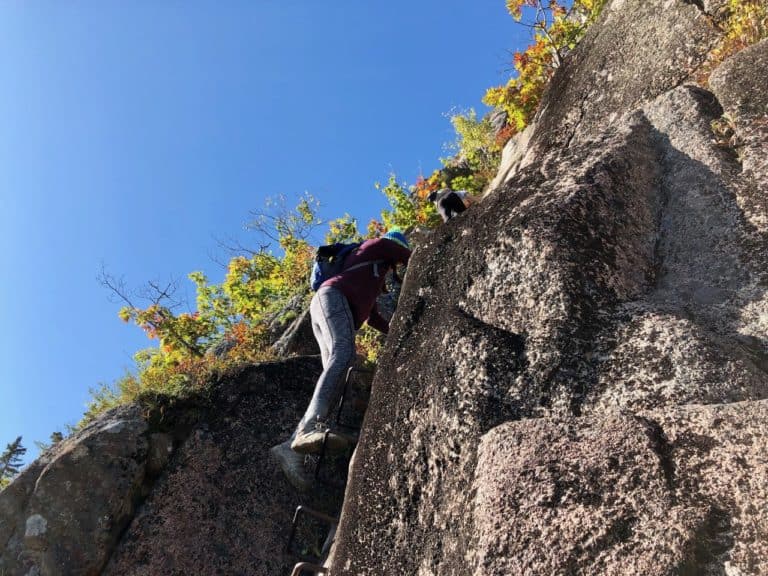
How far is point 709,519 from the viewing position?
2211mm

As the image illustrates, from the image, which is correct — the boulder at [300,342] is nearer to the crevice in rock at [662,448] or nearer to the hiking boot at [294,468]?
the hiking boot at [294,468]

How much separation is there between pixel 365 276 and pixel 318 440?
1492mm

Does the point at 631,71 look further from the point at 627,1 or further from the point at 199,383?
the point at 199,383

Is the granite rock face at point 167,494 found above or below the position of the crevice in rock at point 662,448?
above

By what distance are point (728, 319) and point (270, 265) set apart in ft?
44.5

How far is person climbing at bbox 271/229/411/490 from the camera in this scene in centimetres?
507

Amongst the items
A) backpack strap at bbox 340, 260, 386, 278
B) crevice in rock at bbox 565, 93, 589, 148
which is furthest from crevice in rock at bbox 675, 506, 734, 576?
crevice in rock at bbox 565, 93, 589, 148

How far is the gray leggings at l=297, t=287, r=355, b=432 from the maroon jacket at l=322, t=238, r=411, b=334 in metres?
0.09

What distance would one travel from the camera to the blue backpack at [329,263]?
577cm

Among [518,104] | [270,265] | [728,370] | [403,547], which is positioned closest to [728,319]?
[728,370]

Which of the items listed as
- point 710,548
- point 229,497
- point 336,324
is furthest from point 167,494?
point 710,548

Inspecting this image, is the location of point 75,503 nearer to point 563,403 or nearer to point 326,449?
point 326,449

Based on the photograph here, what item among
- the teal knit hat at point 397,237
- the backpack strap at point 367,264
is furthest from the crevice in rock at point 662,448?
the teal knit hat at point 397,237

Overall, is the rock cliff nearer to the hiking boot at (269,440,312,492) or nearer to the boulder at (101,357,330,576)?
the boulder at (101,357,330,576)
